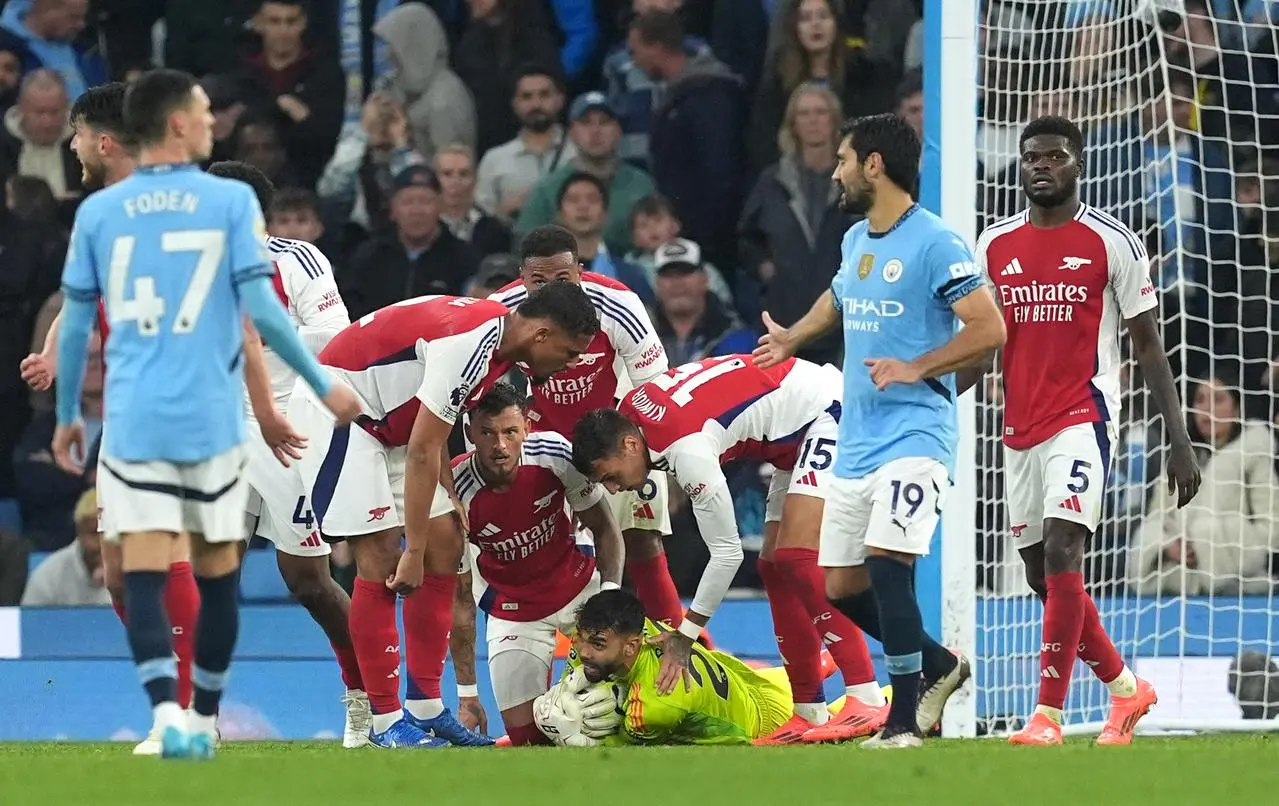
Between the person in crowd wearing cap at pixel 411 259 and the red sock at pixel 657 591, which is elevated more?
the person in crowd wearing cap at pixel 411 259

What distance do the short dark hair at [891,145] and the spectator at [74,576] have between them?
5915 millimetres

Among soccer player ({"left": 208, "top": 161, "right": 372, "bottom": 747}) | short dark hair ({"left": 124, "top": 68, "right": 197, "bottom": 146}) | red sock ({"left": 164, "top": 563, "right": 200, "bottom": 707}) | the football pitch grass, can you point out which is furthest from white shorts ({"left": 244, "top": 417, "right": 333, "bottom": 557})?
short dark hair ({"left": 124, "top": 68, "right": 197, "bottom": 146})

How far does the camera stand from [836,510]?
6.70 meters

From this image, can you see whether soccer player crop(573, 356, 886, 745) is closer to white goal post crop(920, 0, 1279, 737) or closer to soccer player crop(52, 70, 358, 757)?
white goal post crop(920, 0, 1279, 737)

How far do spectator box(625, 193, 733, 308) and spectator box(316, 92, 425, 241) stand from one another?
1.47 metres

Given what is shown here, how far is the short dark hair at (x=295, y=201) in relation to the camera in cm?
1163

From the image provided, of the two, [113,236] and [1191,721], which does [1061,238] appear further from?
[113,236]

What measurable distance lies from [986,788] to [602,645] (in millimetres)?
3073

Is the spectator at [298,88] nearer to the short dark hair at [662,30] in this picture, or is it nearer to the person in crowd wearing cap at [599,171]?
the person in crowd wearing cap at [599,171]

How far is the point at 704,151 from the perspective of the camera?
39.1 ft

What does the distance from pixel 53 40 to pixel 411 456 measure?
6561mm

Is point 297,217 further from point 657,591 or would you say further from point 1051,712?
point 1051,712

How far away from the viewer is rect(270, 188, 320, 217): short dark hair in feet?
38.2

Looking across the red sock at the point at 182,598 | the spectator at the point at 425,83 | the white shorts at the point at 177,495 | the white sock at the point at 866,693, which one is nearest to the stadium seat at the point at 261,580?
the spectator at the point at 425,83
